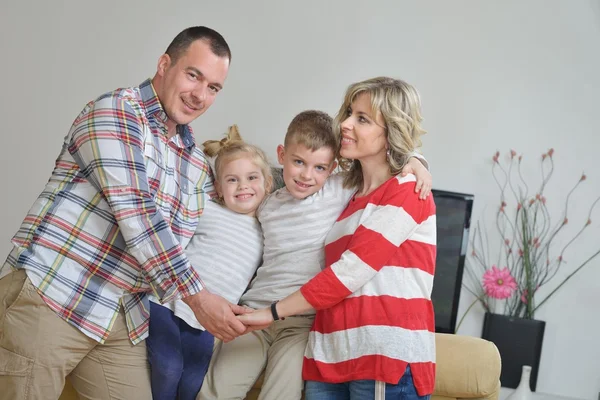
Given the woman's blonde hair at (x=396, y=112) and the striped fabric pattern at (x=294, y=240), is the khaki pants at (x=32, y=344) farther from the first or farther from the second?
the woman's blonde hair at (x=396, y=112)

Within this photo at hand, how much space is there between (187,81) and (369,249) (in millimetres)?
729

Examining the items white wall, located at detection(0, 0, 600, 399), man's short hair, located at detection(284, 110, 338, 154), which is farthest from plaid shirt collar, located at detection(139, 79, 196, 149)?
white wall, located at detection(0, 0, 600, 399)

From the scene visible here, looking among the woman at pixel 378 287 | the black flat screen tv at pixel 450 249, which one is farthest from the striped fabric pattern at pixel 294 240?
the black flat screen tv at pixel 450 249

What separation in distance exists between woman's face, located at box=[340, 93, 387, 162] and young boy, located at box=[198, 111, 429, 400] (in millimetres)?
103

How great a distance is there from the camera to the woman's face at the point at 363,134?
5.99ft

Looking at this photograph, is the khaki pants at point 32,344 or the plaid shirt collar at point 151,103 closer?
the khaki pants at point 32,344

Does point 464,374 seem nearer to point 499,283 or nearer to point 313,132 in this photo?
point 313,132

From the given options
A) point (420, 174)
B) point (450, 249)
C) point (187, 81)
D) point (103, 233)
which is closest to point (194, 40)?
point (187, 81)

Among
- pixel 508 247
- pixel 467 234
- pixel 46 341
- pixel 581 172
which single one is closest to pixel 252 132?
pixel 467 234

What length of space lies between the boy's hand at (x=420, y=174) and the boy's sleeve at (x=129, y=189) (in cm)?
63

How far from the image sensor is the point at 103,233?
5.74 ft

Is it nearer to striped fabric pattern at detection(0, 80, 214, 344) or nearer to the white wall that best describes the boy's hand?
striped fabric pattern at detection(0, 80, 214, 344)

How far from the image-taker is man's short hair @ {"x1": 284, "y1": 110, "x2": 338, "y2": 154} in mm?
1962

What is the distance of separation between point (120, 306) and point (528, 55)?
2449 millimetres
